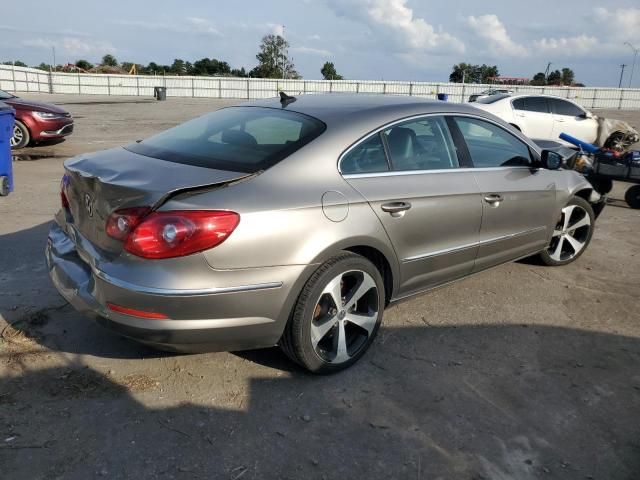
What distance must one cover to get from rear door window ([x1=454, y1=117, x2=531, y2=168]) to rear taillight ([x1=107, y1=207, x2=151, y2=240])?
2418 mm

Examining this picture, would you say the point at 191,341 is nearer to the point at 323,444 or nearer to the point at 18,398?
the point at 323,444

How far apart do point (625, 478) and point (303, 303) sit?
172 centimetres

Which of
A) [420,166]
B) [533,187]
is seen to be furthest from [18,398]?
[533,187]

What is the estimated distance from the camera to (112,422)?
2.71 metres

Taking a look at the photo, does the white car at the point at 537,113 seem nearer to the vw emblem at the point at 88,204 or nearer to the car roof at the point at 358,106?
the car roof at the point at 358,106

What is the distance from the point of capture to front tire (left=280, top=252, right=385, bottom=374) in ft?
9.73

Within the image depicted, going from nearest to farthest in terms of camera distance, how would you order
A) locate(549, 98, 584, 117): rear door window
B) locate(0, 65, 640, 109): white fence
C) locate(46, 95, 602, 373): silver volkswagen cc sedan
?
1. locate(46, 95, 602, 373): silver volkswagen cc sedan
2. locate(549, 98, 584, 117): rear door window
3. locate(0, 65, 640, 109): white fence

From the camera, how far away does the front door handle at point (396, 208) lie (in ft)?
10.7

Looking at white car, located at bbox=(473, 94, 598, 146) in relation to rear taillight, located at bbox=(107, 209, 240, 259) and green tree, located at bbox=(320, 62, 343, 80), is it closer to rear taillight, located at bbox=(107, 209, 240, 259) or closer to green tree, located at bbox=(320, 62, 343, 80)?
rear taillight, located at bbox=(107, 209, 240, 259)

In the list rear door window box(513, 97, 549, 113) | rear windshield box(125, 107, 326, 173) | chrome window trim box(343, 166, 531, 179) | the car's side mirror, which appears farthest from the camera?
rear door window box(513, 97, 549, 113)

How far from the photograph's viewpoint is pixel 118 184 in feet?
9.12

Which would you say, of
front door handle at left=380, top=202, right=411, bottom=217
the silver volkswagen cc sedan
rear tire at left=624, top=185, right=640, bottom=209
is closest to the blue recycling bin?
the silver volkswagen cc sedan

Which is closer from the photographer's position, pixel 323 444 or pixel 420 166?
pixel 323 444

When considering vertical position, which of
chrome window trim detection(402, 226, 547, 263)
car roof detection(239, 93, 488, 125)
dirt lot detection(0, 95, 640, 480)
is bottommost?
dirt lot detection(0, 95, 640, 480)
